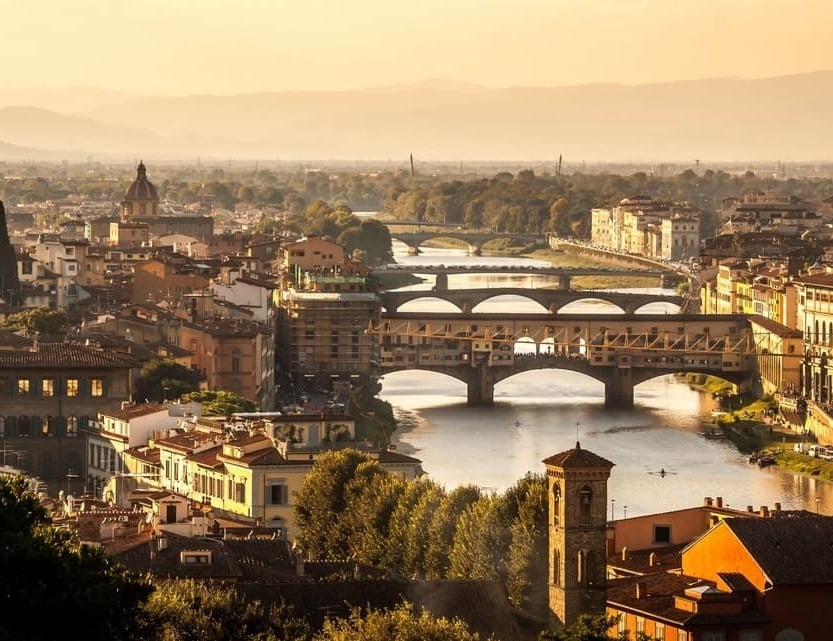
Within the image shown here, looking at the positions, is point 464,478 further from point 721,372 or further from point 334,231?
point 334,231

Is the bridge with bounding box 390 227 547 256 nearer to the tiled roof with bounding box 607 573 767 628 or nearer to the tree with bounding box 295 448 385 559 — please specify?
the tree with bounding box 295 448 385 559

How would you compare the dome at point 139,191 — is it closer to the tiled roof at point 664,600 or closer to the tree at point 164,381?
the tree at point 164,381

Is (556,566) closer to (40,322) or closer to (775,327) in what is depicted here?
(40,322)

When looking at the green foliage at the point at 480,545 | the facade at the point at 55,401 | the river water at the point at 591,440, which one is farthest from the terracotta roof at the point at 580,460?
the facade at the point at 55,401

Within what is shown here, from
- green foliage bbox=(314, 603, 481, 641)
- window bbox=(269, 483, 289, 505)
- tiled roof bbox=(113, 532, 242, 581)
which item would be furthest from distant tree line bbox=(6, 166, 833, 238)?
green foliage bbox=(314, 603, 481, 641)

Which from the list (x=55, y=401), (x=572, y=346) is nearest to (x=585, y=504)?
(x=55, y=401)
